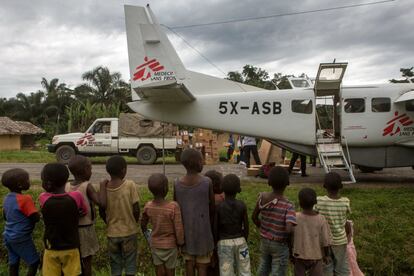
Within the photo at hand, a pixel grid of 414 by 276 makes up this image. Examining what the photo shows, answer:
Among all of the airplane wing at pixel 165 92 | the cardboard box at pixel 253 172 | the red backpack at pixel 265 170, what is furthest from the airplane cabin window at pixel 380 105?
the airplane wing at pixel 165 92

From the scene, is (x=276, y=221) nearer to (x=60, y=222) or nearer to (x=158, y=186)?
(x=158, y=186)

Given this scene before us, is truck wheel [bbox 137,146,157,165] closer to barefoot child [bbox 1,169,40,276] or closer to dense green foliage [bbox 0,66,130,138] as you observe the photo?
barefoot child [bbox 1,169,40,276]

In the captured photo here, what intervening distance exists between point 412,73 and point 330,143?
30.5m

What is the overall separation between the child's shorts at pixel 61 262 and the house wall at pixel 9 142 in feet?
122

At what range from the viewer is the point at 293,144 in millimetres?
10805

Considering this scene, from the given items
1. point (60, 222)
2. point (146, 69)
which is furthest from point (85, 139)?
point (60, 222)

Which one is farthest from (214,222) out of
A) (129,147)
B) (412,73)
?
(412,73)

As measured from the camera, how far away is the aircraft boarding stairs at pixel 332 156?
31.8 feet

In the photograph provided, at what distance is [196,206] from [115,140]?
13571 millimetres

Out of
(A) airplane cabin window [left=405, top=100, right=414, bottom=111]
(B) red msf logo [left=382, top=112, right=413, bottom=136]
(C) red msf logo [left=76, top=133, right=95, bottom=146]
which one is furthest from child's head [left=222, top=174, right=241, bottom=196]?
(C) red msf logo [left=76, top=133, right=95, bottom=146]

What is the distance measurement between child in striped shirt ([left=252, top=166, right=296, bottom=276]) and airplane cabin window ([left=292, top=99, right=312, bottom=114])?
677 cm

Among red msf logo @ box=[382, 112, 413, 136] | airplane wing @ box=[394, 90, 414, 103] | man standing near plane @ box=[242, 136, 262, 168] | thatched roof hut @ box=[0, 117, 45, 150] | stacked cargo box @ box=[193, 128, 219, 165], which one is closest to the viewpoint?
airplane wing @ box=[394, 90, 414, 103]

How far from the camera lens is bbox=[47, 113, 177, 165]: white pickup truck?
16.6m

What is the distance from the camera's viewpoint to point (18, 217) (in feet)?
13.9
